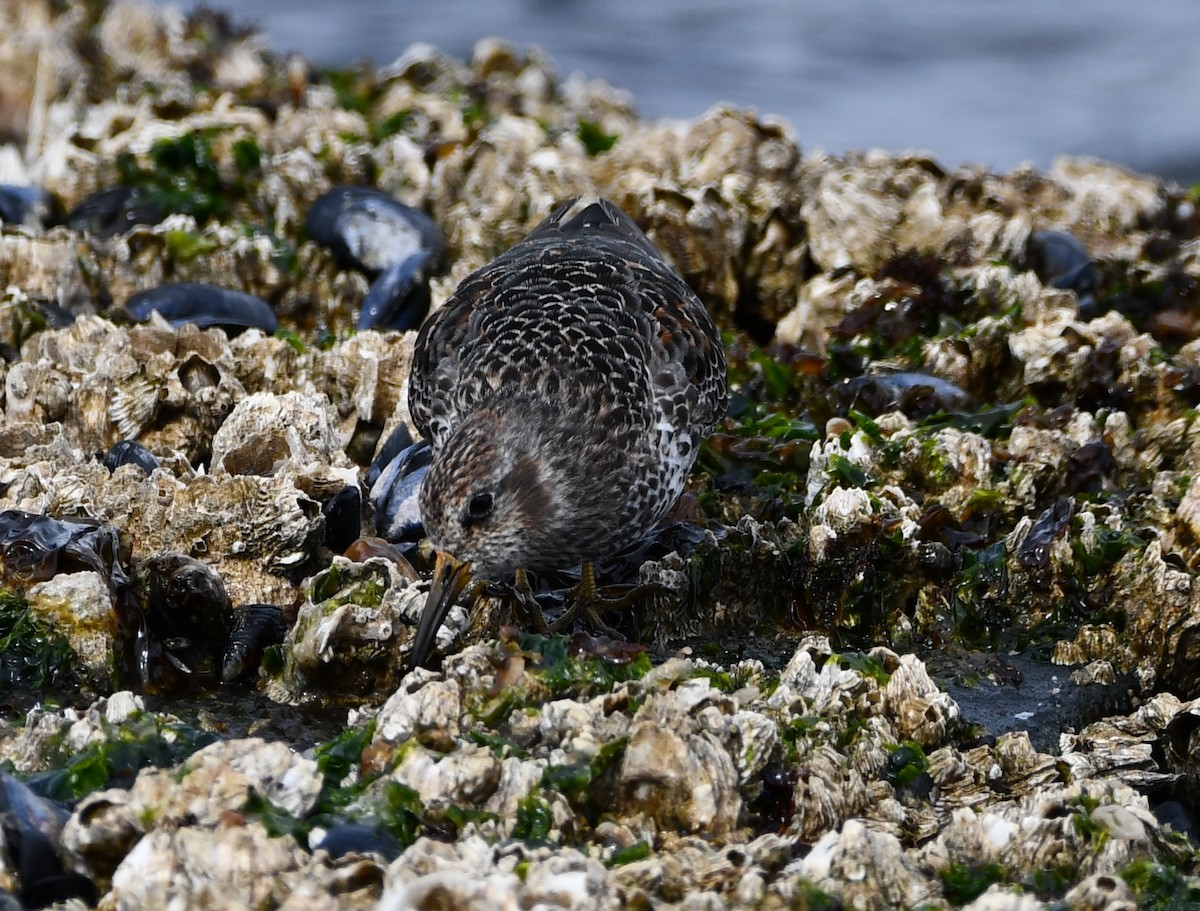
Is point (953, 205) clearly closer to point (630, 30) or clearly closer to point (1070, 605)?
point (1070, 605)

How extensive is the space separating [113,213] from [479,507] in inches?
173

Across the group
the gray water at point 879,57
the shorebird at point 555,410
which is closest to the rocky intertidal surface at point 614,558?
the shorebird at point 555,410

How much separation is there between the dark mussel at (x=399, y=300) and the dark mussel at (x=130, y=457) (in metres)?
1.90

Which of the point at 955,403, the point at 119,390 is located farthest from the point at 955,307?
the point at 119,390

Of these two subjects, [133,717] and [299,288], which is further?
[299,288]

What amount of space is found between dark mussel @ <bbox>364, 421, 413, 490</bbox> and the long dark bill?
132 centimetres

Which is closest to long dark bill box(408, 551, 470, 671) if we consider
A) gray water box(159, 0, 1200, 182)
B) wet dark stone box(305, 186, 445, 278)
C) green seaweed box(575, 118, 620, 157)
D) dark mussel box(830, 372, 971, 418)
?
dark mussel box(830, 372, 971, 418)

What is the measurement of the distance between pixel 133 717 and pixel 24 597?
88cm

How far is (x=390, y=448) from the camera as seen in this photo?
20.5ft

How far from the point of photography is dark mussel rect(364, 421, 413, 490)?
6082 millimetres

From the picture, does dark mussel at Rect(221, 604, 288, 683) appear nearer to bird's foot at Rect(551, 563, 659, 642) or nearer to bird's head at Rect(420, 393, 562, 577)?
bird's head at Rect(420, 393, 562, 577)

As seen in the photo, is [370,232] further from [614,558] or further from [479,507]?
[479,507]

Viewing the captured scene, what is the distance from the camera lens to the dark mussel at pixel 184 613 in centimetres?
473

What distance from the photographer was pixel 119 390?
6043mm
